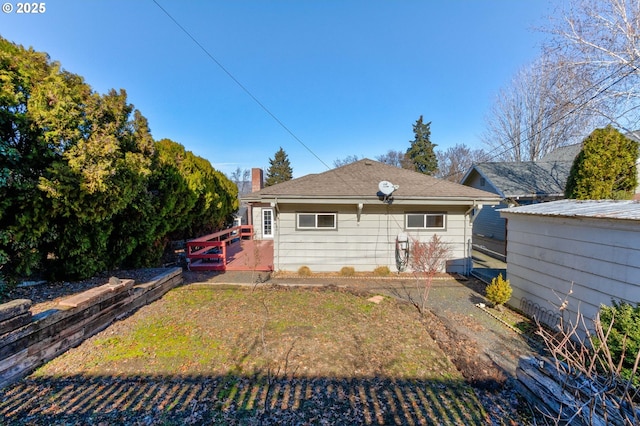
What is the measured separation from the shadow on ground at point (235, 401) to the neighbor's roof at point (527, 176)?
1187 cm

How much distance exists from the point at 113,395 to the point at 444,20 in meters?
13.1

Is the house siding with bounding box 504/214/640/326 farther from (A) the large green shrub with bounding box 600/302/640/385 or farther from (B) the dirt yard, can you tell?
(B) the dirt yard

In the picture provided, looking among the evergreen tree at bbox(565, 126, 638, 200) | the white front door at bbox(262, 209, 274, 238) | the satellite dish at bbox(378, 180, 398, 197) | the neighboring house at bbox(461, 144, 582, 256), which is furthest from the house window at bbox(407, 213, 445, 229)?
the white front door at bbox(262, 209, 274, 238)

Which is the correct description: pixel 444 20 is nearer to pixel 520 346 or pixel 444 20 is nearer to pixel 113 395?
pixel 520 346

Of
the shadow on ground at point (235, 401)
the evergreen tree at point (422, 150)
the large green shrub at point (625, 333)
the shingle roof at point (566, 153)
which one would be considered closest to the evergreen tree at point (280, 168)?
the evergreen tree at point (422, 150)

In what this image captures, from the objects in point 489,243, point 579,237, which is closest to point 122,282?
point 579,237

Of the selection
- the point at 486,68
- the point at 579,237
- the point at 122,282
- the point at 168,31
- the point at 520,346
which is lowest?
the point at 520,346

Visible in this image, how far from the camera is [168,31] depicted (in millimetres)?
7297

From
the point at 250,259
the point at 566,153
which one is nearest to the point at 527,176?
the point at 566,153

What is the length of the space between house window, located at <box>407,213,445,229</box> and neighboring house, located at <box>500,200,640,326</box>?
2392mm

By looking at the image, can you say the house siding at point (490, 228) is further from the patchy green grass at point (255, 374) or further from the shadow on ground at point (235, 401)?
the shadow on ground at point (235, 401)

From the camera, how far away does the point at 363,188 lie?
27.8 ft

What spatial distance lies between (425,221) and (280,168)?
2736cm

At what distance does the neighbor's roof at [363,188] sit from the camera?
26.0 feet
